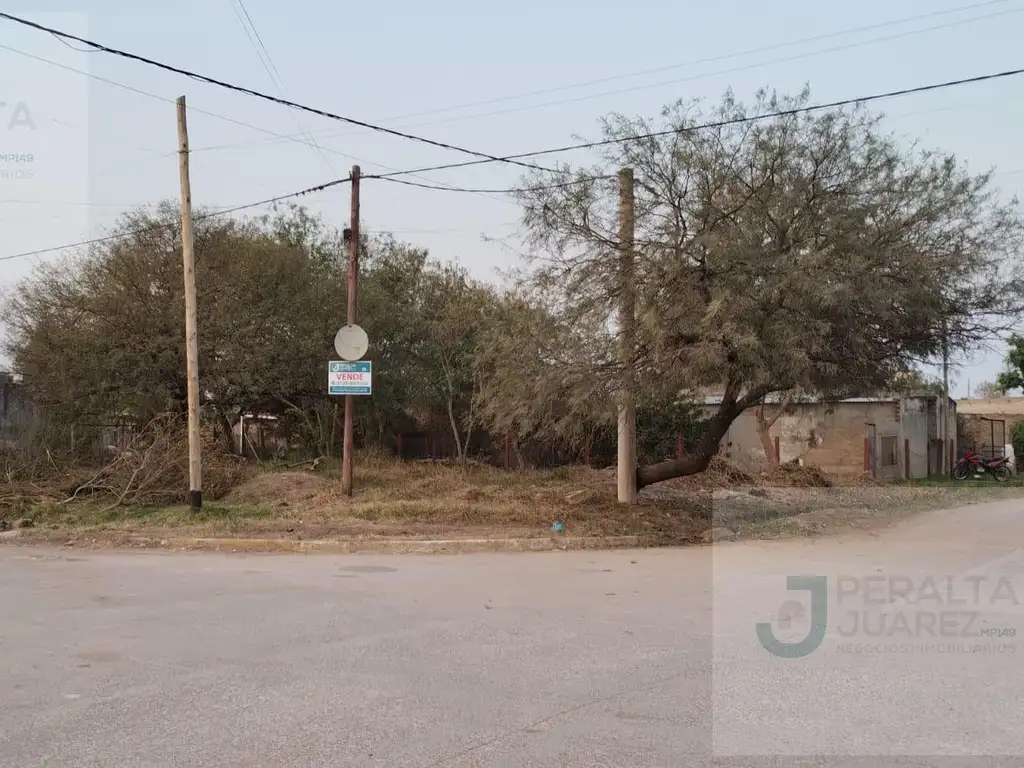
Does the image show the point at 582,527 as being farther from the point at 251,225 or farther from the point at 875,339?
the point at 251,225

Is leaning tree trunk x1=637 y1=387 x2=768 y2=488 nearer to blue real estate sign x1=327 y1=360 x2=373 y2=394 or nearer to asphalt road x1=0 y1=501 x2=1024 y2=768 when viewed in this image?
asphalt road x1=0 y1=501 x2=1024 y2=768

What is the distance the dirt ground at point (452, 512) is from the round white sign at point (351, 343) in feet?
9.40

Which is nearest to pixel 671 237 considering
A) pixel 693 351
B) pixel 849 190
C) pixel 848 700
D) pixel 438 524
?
pixel 693 351

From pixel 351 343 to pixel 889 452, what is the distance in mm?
21812

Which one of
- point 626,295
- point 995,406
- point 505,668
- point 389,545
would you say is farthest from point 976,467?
point 995,406

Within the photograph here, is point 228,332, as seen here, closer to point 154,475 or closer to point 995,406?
point 154,475

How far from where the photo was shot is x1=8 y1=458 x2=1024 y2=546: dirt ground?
48.8 feet

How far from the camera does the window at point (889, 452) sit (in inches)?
1209

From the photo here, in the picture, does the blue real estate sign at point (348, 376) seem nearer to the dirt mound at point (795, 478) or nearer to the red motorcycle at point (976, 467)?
the dirt mound at point (795, 478)

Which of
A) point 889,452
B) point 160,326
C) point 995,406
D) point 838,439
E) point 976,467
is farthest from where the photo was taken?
point 995,406

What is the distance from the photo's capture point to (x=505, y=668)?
649 cm

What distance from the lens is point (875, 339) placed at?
1465cm

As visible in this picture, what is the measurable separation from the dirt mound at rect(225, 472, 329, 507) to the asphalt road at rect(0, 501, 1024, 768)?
616 centimetres

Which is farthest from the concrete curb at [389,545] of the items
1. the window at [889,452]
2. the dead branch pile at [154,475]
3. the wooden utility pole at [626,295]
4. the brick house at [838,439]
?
the window at [889,452]
